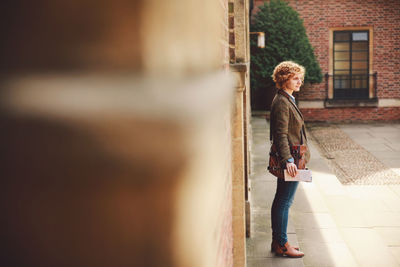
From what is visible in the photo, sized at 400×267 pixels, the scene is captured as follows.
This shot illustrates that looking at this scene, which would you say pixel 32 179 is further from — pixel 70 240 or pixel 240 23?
pixel 240 23

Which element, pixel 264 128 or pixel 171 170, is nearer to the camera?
pixel 171 170

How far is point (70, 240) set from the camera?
26 centimetres

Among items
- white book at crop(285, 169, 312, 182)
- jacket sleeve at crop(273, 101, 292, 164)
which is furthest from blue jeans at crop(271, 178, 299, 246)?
jacket sleeve at crop(273, 101, 292, 164)

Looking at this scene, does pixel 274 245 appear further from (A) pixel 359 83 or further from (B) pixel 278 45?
(A) pixel 359 83

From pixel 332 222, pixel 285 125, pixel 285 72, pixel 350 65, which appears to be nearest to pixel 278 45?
pixel 350 65

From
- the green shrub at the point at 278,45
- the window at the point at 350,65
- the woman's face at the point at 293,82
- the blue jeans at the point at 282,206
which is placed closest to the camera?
the woman's face at the point at 293,82

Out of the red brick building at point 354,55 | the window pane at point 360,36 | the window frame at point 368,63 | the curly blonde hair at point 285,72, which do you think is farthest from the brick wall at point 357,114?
the curly blonde hair at point 285,72

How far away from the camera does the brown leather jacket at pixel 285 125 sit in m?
3.41

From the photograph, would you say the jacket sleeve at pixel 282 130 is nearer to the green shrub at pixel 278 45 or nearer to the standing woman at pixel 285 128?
the standing woman at pixel 285 128

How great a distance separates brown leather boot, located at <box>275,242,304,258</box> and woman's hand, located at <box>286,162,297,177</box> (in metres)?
0.89

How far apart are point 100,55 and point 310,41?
15.2 meters

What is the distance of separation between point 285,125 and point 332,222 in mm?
2152

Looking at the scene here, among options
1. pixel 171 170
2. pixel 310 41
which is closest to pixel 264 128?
pixel 310 41

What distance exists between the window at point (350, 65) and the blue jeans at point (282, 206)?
11.9 metres
